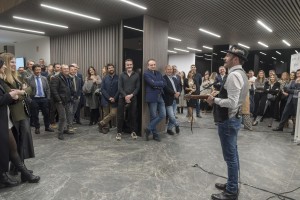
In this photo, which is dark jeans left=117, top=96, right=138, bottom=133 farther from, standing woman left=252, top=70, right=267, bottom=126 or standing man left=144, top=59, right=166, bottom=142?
standing woman left=252, top=70, right=267, bottom=126

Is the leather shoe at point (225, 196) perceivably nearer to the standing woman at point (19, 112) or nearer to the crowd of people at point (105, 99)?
the crowd of people at point (105, 99)

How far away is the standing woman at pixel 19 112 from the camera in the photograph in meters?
2.79

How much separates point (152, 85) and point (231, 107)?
256 cm

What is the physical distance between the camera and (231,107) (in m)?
2.38

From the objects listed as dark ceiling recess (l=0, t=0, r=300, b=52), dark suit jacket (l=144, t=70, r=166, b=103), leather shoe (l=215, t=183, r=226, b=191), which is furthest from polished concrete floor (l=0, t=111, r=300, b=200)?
dark ceiling recess (l=0, t=0, r=300, b=52)

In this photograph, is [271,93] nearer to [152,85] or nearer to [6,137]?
[152,85]

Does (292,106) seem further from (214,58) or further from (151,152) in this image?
(214,58)

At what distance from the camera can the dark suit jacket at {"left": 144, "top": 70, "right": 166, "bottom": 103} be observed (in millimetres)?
4812

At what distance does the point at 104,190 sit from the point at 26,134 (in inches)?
46.2

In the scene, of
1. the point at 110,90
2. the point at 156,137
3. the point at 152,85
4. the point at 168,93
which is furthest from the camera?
the point at 110,90

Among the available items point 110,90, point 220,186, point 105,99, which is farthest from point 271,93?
point 220,186

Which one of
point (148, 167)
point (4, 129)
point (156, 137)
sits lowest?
point (148, 167)

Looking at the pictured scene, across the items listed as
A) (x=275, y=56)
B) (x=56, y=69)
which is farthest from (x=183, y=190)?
(x=275, y=56)

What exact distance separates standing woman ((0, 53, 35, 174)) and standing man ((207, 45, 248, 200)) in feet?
7.12
